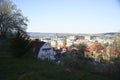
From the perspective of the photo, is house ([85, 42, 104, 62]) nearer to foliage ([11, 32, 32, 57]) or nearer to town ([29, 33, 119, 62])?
town ([29, 33, 119, 62])

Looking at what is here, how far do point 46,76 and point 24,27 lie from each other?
74.7 ft

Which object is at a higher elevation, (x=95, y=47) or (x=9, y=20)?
(x=9, y=20)

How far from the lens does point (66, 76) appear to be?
870cm

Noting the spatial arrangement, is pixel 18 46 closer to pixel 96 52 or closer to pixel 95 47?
pixel 96 52

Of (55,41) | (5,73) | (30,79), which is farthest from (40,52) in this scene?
(55,41)

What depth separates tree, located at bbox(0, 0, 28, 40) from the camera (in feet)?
91.7

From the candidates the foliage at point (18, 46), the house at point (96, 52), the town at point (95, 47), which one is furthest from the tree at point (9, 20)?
the foliage at point (18, 46)

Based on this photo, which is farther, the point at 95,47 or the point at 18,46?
the point at 95,47

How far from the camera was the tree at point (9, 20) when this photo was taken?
27938mm

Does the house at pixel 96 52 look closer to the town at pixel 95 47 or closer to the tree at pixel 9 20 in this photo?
the town at pixel 95 47

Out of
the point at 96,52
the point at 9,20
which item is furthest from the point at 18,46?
the point at 96,52

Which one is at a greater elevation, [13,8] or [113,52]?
[13,8]

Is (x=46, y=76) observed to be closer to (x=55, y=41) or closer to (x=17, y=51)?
(x=17, y=51)

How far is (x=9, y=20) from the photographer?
28.6m
